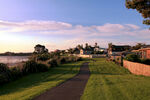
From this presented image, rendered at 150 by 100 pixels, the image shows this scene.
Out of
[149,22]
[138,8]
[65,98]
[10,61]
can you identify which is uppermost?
[138,8]

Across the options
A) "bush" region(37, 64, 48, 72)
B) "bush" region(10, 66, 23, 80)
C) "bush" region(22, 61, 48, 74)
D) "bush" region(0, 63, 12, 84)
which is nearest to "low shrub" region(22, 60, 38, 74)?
"bush" region(22, 61, 48, 74)

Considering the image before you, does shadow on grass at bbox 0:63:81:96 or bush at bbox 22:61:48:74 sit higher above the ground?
bush at bbox 22:61:48:74

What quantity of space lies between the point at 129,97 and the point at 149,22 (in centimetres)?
1060

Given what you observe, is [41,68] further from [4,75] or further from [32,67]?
[4,75]

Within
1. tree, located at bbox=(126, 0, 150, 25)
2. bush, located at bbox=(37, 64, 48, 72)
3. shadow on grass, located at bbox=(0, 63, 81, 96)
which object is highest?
tree, located at bbox=(126, 0, 150, 25)

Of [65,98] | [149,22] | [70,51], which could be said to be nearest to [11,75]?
[65,98]

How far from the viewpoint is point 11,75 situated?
14.5 m

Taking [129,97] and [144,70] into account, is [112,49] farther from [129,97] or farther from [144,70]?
[129,97]

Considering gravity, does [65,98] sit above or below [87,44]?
below

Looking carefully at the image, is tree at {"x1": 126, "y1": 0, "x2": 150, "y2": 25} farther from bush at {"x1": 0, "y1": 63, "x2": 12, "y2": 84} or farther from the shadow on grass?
bush at {"x1": 0, "y1": 63, "x2": 12, "y2": 84}

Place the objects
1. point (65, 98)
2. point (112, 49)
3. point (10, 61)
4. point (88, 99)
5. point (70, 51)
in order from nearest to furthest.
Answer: point (88, 99) → point (65, 98) → point (10, 61) → point (112, 49) → point (70, 51)

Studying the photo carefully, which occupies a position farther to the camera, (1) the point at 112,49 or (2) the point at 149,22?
(1) the point at 112,49

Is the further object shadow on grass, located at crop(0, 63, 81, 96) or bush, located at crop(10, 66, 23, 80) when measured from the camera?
bush, located at crop(10, 66, 23, 80)

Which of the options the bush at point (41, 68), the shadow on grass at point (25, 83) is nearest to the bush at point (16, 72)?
the shadow on grass at point (25, 83)
